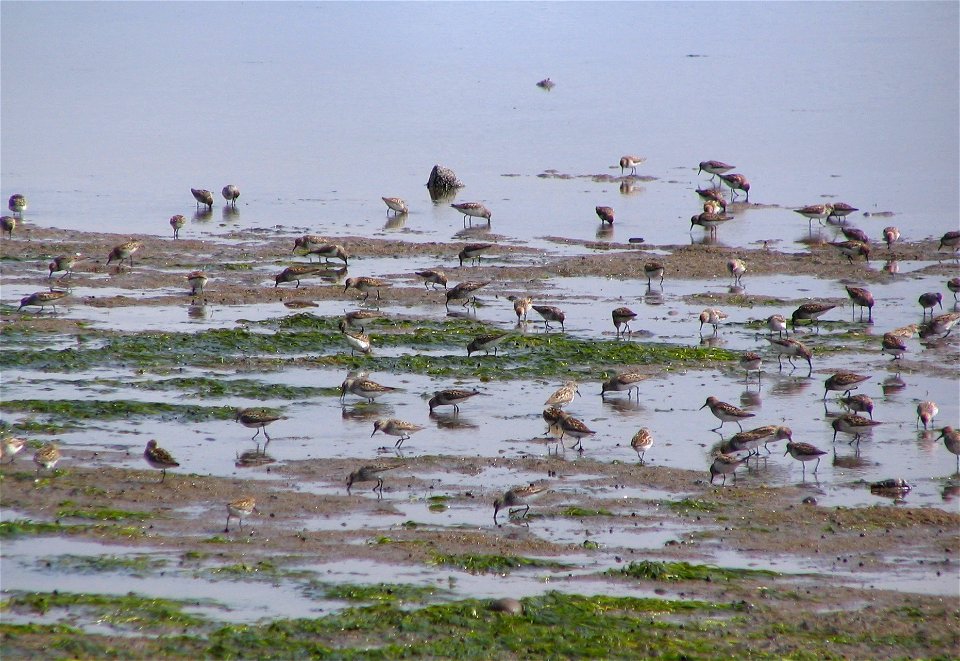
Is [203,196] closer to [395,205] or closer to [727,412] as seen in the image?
[395,205]

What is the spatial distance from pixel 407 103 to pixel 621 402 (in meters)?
41.8

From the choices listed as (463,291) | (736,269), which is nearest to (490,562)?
(463,291)

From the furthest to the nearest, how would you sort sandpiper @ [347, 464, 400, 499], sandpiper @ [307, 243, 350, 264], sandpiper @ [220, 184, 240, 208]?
1. sandpiper @ [220, 184, 240, 208]
2. sandpiper @ [307, 243, 350, 264]
3. sandpiper @ [347, 464, 400, 499]

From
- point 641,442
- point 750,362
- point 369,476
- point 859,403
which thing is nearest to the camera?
point 369,476

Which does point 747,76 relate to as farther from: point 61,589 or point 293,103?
point 61,589

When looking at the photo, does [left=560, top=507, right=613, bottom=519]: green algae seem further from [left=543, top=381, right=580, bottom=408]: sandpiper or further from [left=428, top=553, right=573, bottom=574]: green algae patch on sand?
[left=543, top=381, right=580, bottom=408]: sandpiper

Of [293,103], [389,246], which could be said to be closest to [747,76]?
[293,103]

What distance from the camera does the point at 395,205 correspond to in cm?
2959

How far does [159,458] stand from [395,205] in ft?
57.2

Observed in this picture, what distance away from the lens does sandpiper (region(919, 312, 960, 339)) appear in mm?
18719

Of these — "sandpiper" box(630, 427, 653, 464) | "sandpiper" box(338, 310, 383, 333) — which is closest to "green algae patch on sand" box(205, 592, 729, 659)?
"sandpiper" box(630, 427, 653, 464)

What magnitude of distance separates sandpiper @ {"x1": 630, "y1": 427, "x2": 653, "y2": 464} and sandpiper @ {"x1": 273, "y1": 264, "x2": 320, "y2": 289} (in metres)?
9.57

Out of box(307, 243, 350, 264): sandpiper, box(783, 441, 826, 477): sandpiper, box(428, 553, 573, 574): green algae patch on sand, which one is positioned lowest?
box(428, 553, 573, 574): green algae patch on sand

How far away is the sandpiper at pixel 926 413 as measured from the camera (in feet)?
49.1
